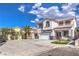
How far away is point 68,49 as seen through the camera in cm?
450

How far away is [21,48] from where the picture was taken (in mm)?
4527

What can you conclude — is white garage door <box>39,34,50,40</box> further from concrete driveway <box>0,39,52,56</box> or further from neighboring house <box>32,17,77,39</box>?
concrete driveway <box>0,39,52,56</box>

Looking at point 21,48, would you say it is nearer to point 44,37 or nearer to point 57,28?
point 44,37

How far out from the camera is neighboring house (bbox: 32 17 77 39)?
4504 millimetres

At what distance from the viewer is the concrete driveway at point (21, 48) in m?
4.49

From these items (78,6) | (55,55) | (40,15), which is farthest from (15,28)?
(78,6)

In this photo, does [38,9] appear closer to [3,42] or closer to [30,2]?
[30,2]

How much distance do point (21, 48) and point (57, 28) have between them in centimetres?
66

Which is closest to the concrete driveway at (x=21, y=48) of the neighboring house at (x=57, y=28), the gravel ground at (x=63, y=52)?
the gravel ground at (x=63, y=52)

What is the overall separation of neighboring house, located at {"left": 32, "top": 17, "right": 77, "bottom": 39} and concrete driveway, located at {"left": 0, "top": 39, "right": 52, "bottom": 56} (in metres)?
0.20

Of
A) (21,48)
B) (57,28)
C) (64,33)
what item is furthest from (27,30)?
(64,33)

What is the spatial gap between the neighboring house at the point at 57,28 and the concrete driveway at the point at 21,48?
198 millimetres

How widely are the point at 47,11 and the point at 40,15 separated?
128 millimetres

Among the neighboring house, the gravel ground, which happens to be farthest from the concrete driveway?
the neighboring house
